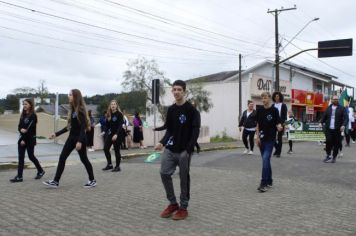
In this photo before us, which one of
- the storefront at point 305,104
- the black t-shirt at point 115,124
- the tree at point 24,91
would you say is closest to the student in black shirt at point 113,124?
the black t-shirt at point 115,124

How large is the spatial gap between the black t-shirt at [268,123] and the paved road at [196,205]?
0.98m

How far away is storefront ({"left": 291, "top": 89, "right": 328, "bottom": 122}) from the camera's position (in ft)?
145

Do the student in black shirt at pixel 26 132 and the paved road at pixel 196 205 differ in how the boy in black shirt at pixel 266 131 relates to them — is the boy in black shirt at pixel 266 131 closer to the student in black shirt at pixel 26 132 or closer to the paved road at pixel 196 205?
the paved road at pixel 196 205

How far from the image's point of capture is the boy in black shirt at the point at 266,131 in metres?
8.45

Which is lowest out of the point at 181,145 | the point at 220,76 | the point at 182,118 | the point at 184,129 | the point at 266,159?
the point at 266,159

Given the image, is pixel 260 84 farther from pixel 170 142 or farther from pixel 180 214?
pixel 180 214

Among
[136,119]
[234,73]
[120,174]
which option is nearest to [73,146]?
[120,174]

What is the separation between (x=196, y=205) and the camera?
7152 mm

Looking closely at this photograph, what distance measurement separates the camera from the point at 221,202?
7.46 metres

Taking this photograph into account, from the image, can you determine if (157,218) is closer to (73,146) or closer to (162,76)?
(73,146)

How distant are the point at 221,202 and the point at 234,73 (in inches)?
1634

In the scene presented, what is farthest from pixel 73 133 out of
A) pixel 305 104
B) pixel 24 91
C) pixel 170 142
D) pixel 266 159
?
pixel 24 91

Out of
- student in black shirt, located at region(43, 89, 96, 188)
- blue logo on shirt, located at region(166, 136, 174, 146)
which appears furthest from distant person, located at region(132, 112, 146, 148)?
blue logo on shirt, located at region(166, 136, 174, 146)

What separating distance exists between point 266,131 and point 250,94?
83.7 ft
